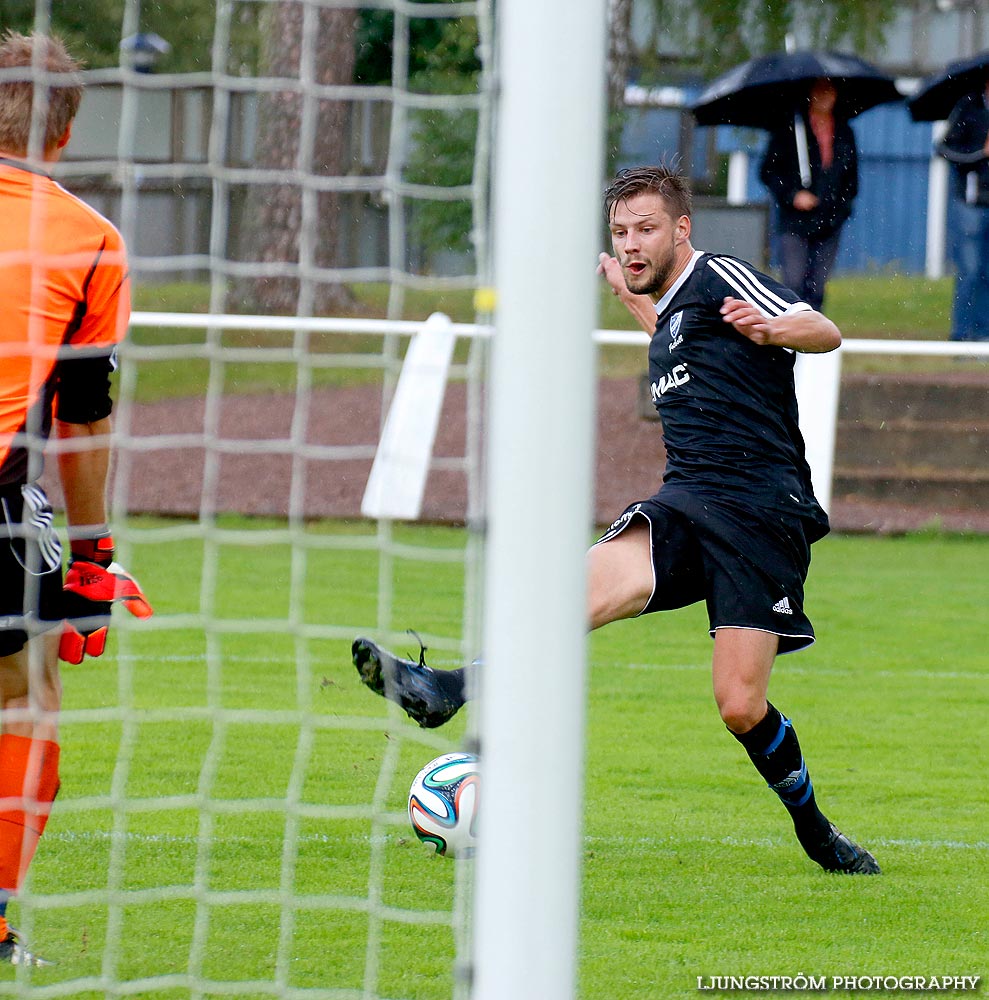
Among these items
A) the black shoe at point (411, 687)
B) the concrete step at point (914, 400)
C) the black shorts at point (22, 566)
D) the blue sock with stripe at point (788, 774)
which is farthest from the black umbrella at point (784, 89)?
the black shorts at point (22, 566)

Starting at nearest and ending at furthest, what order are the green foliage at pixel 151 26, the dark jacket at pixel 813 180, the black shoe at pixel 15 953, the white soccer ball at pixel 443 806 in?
1. the black shoe at pixel 15 953
2. the white soccer ball at pixel 443 806
3. the dark jacket at pixel 813 180
4. the green foliage at pixel 151 26

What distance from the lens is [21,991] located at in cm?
323

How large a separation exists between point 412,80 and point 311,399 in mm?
5865

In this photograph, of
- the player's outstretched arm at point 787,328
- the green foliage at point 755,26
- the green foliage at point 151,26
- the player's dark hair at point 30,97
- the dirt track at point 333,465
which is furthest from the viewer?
the green foliage at point 151,26

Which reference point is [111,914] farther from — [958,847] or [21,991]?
[958,847]

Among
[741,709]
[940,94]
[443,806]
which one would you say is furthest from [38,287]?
[940,94]

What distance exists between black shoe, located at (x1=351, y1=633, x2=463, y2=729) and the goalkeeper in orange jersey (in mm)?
799

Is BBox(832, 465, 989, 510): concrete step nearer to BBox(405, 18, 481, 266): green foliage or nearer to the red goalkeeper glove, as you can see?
BBox(405, 18, 481, 266): green foliage

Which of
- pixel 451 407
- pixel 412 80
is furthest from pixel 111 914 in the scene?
pixel 412 80

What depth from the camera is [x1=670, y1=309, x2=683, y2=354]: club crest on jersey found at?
457 centimetres

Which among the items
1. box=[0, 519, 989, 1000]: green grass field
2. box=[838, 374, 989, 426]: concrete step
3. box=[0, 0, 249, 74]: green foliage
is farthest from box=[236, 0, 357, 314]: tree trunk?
box=[0, 519, 989, 1000]: green grass field

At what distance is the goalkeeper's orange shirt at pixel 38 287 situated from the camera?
10.8 feet

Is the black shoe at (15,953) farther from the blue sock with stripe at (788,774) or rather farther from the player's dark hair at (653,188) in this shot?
the player's dark hair at (653,188)

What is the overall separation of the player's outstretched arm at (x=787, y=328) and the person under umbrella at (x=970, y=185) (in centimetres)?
796
